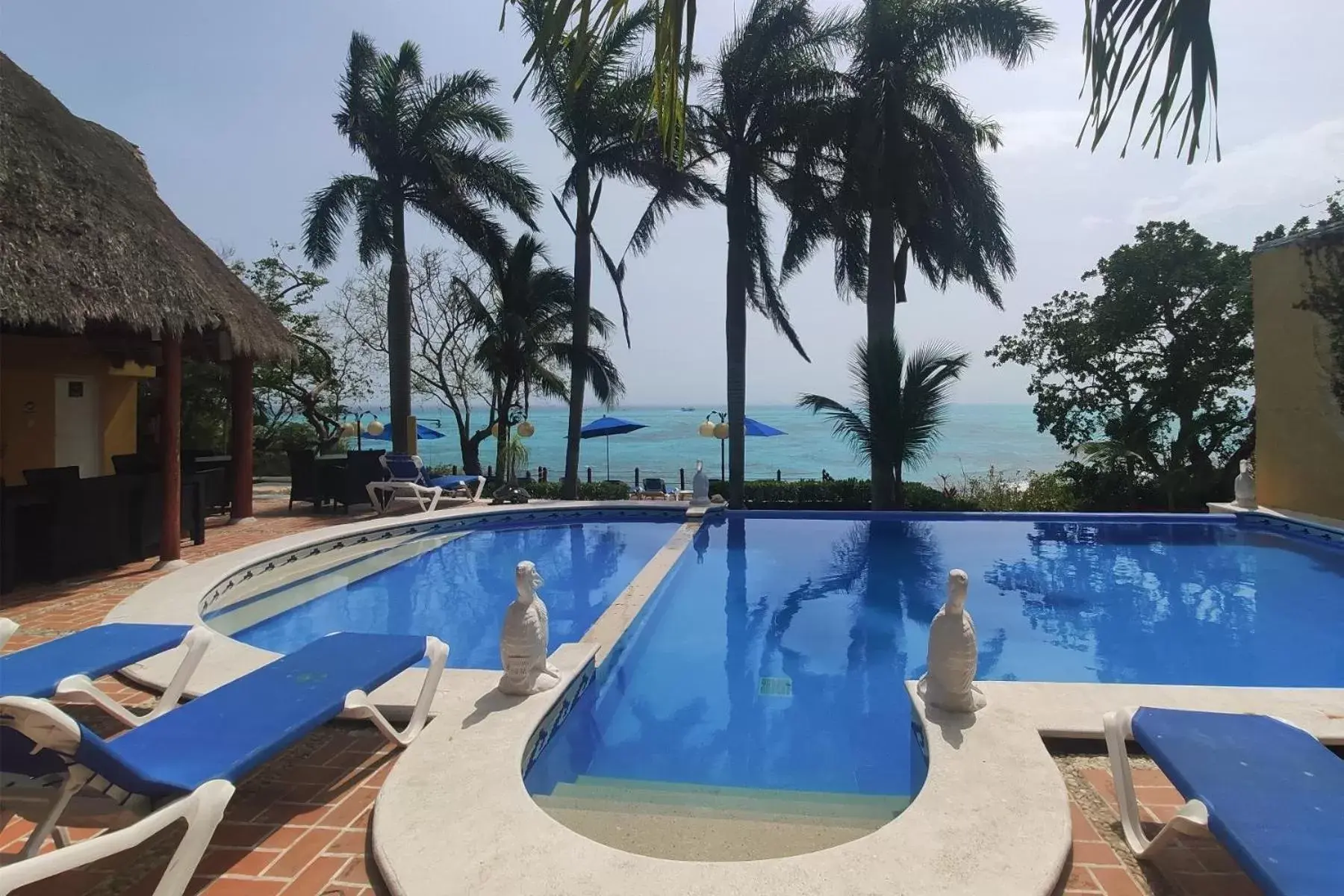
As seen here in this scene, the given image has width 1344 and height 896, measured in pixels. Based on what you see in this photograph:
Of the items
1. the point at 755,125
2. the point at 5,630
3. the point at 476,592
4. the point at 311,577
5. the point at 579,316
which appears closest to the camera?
the point at 5,630

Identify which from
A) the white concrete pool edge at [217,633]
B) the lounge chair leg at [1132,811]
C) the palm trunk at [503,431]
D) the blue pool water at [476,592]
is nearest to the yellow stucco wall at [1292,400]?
the blue pool water at [476,592]

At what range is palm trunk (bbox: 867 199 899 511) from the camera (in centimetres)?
1394

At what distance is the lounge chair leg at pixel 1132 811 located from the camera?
2.47 metres

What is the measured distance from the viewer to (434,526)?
38.6 ft

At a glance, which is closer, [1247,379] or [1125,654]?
[1125,654]

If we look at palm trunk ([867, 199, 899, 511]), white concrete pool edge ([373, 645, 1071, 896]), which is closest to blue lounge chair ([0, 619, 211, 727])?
white concrete pool edge ([373, 645, 1071, 896])

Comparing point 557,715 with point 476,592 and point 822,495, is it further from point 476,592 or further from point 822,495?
point 822,495

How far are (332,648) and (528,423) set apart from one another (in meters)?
13.0

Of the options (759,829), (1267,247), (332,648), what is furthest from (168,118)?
(1267,247)

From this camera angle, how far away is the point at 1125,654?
632 centimetres

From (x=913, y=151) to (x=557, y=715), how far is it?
42.9ft

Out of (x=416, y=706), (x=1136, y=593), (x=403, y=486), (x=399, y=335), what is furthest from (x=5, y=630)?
(x=399, y=335)

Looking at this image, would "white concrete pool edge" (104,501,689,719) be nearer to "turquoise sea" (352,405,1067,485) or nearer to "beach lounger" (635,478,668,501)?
"beach lounger" (635,478,668,501)

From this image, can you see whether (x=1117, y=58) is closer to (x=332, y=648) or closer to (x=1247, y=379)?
(x=332, y=648)
